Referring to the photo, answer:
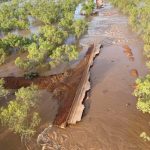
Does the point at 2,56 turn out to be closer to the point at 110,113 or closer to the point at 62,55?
the point at 62,55

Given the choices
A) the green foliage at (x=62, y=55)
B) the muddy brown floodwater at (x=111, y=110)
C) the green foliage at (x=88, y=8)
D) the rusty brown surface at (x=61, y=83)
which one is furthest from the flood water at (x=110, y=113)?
the green foliage at (x=88, y=8)

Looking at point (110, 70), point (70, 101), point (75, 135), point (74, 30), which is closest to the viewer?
point (75, 135)

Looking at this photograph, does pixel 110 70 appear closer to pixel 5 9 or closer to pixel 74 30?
pixel 74 30

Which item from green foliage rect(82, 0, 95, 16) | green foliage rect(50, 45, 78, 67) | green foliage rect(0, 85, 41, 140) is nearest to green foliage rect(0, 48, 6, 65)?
green foliage rect(50, 45, 78, 67)

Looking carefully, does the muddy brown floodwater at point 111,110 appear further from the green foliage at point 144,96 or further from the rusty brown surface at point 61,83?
the green foliage at point 144,96

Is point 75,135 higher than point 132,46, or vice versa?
point 132,46

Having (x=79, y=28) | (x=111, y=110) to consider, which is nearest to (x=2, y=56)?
(x=79, y=28)

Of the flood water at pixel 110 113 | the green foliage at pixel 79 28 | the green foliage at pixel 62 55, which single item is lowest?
the flood water at pixel 110 113

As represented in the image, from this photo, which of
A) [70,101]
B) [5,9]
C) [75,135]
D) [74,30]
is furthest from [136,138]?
[5,9]
